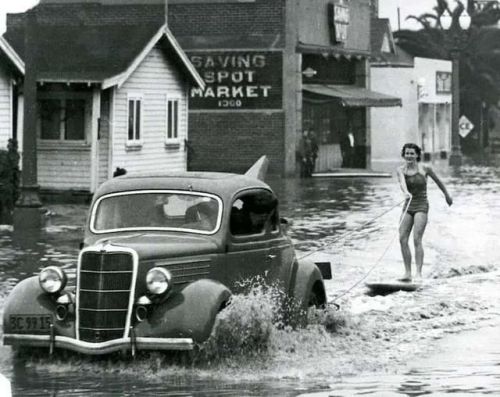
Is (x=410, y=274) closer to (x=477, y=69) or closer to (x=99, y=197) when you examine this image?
(x=99, y=197)

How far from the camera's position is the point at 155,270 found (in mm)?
9281

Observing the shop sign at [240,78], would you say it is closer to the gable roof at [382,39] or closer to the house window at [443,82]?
the gable roof at [382,39]

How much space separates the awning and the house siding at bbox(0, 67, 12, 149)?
18.1 metres

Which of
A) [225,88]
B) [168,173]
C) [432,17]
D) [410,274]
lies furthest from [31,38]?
[432,17]

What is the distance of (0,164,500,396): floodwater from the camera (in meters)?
9.10

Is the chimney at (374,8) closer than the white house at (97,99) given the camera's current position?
No

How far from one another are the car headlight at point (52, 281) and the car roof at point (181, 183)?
1.20 metres

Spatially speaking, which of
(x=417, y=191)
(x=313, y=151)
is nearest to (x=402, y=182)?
(x=417, y=191)

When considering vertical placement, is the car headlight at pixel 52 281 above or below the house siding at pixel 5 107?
below

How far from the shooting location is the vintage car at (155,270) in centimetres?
929

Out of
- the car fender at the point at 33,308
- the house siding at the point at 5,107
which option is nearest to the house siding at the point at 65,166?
the house siding at the point at 5,107

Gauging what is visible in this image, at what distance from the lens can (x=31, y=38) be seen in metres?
22.0

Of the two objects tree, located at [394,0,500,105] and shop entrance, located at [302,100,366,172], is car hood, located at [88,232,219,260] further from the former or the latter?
tree, located at [394,0,500,105]

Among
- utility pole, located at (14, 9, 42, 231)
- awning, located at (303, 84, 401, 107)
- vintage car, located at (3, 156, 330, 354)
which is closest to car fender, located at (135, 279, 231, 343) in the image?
vintage car, located at (3, 156, 330, 354)
